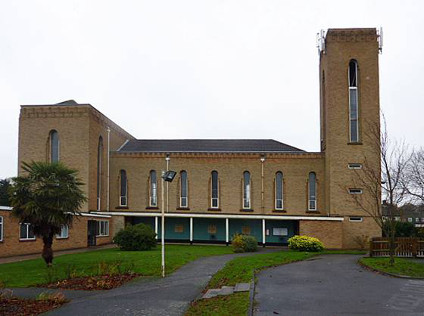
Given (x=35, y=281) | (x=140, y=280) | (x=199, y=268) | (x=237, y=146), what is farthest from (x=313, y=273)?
(x=237, y=146)

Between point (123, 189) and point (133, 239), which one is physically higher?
point (123, 189)

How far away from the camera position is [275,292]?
43.9 feet

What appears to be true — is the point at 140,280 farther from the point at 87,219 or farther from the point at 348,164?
the point at 348,164

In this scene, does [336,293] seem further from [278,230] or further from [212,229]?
[212,229]

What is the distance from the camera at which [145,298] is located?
1305 cm

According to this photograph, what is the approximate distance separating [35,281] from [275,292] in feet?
28.5

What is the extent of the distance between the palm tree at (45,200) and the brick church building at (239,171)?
1303cm

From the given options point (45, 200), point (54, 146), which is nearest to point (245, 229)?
point (54, 146)

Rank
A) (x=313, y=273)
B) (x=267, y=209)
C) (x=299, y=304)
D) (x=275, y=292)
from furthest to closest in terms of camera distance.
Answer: (x=267, y=209), (x=313, y=273), (x=275, y=292), (x=299, y=304)

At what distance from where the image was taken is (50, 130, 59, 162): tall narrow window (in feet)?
126

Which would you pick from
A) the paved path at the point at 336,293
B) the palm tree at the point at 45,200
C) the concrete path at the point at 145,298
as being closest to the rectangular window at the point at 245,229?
the paved path at the point at 336,293

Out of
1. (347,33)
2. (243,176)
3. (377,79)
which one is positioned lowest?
(243,176)

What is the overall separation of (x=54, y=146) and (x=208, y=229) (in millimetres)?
14781

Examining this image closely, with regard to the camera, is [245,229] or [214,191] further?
[214,191]
